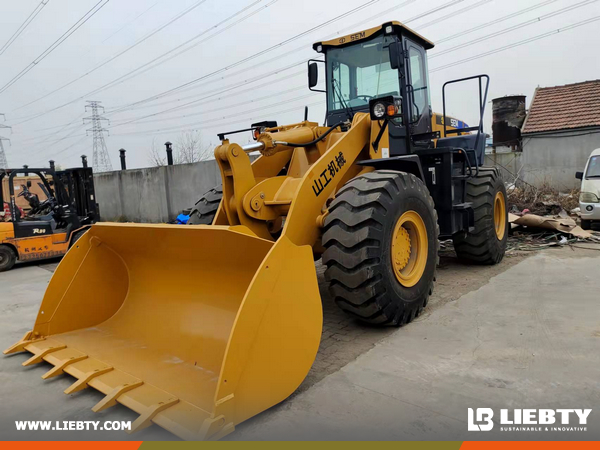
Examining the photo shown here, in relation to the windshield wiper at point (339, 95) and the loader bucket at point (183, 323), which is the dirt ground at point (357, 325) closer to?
the loader bucket at point (183, 323)

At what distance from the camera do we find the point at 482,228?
235 inches

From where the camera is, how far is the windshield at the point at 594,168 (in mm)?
9594

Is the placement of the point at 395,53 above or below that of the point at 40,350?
above

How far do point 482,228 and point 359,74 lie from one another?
2.64 metres

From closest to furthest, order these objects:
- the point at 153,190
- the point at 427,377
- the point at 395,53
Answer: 1. the point at 427,377
2. the point at 395,53
3. the point at 153,190

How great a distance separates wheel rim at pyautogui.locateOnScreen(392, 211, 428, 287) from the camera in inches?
154

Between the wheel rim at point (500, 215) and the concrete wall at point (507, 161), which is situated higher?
the concrete wall at point (507, 161)

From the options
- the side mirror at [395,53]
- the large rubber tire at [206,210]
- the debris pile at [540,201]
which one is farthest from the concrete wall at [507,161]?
the large rubber tire at [206,210]

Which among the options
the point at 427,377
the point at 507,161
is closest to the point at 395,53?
the point at 427,377

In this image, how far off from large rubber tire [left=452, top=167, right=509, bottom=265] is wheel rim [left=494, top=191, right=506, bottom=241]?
0.95 ft

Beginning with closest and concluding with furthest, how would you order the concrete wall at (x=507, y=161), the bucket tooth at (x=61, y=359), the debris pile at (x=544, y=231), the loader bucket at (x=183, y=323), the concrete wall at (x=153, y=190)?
the loader bucket at (x=183, y=323)
the bucket tooth at (x=61, y=359)
the debris pile at (x=544, y=231)
the concrete wall at (x=153, y=190)
the concrete wall at (x=507, y=161)

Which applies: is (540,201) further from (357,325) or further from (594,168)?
(357,325)

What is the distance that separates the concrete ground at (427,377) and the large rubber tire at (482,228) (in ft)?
4.21

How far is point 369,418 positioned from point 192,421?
3.24ft
